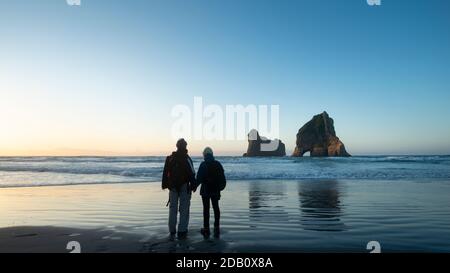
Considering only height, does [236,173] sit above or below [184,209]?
below

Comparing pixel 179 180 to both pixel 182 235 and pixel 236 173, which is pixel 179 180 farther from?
pixel 236 173

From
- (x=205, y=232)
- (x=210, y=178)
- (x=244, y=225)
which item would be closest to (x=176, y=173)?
(x=210, y=178)

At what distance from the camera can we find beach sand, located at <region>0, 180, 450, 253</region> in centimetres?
757

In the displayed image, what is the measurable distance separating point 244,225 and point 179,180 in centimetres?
246

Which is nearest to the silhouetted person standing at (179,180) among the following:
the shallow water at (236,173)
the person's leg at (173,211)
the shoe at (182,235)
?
the person's leg at (173,211)

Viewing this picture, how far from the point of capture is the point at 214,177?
9.02 metres

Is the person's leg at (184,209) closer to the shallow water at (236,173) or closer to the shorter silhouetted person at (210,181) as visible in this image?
the shorter silhouetted person at (210,181)

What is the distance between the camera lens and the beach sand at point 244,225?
757 centimetres

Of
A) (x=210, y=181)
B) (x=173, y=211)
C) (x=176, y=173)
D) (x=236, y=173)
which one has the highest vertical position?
(x=176, y=173)

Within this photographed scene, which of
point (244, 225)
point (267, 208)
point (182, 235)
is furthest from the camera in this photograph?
point (267, 208)

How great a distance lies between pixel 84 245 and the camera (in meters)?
7.72

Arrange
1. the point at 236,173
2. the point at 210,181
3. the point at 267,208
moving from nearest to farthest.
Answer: the point at 210,181 → the point at 267,208 → the point at 236,173
